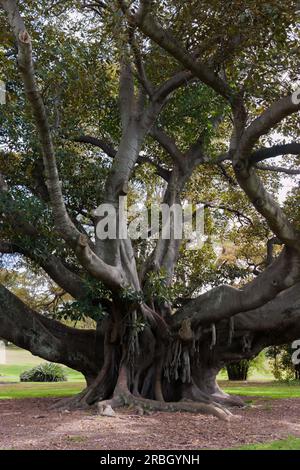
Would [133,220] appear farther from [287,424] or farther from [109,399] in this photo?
[287,424]

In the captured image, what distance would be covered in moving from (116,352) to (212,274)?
456 cm

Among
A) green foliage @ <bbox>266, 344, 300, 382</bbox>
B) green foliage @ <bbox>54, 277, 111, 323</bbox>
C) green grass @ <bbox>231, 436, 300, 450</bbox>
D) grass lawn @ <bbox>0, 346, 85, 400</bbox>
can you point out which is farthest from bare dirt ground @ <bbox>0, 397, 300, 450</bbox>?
green foliage @ <bbox>266, 344, 300, 382</bbox>

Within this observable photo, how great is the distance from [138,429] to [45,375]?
1501cm

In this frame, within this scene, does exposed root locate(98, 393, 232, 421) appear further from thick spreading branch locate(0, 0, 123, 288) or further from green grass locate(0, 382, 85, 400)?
green grass locate(0, 382, 85, 400)

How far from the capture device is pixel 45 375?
2250cm

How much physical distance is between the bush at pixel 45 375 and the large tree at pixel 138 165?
389 inches

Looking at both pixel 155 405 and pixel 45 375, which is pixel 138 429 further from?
pixel 45 375

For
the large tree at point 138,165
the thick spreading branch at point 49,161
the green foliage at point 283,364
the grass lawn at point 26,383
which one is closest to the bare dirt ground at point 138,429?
the large tree at point 138,165

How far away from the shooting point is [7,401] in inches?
511

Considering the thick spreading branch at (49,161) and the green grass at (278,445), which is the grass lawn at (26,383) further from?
the green grass at (278,445)

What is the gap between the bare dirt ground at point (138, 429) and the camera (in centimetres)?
697

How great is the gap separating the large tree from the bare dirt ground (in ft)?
2.66

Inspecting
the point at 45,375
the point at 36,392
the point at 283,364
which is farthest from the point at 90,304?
the point at 283,364

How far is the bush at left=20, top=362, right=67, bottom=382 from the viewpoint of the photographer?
2241cm
